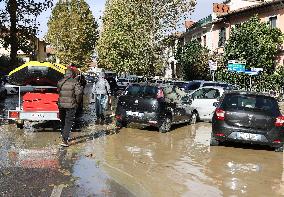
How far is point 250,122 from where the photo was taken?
11547mm

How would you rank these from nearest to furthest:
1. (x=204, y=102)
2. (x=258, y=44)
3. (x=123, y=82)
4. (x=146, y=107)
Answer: (x=146, y=107)
(x=204, y=102)
(x=258, y=44)
(x=123, y=82)

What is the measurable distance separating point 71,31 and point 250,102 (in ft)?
198

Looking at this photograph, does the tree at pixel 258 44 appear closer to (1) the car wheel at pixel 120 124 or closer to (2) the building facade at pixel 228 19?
(2) the building facade at pixel 228 19

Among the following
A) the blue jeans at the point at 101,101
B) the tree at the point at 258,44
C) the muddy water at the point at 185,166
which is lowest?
the muddy water at the point at 185,166

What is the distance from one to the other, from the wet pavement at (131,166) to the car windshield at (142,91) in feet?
4.58

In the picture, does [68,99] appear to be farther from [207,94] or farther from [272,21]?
[272,21]

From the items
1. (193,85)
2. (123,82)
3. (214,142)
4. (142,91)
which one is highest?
(123,82)

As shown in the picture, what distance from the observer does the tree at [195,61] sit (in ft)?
137

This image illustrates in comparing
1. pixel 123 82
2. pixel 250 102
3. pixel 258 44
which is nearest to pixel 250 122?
pixel 250 102

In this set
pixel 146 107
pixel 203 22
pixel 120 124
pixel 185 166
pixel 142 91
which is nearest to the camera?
pixel 185 166

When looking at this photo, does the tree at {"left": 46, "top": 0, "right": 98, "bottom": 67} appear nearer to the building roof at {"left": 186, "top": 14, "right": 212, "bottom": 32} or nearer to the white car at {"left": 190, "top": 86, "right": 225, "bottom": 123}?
the building roof at {"left": 186, "top": 14, "right": 212, "bottom": 32}

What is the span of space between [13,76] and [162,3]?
22.8 m

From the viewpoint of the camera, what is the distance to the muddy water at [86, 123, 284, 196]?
777cm

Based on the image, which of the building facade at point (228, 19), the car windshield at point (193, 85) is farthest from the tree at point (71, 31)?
the car windshield at point (193, 85)
